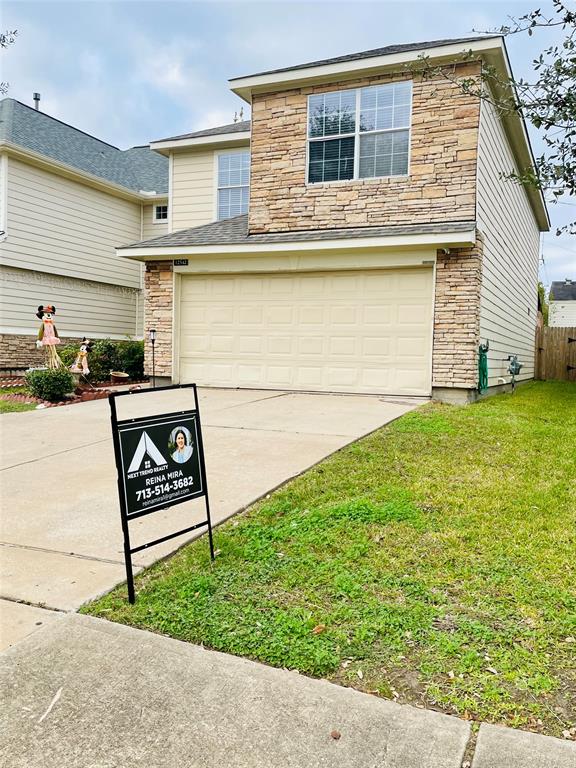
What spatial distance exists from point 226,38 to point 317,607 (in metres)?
10.4

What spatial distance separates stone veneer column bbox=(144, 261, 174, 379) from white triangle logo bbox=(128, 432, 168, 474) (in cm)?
903

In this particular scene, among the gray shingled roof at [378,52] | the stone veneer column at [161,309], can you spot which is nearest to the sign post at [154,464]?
the stone veneer column at [161,309]

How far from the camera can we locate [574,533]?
3.78 metres

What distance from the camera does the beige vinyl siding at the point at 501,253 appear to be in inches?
415

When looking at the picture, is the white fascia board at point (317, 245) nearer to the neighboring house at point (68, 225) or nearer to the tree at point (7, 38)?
the neighboring house at point (68, 225)

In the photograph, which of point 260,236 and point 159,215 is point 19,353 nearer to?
point 159,215

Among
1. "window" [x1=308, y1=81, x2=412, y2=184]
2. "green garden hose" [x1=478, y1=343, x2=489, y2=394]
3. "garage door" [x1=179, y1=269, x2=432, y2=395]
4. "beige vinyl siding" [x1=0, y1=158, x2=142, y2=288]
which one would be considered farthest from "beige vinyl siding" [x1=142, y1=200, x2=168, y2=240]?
"green garden hose" [x1=478, y1=343, x2=489, y2=394]

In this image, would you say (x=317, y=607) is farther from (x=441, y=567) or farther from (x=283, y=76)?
(x=283, y=76)

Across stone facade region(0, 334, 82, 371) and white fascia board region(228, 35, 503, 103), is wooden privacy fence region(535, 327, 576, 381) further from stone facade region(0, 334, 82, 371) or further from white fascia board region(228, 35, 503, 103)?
stone facade region(0, 334, 82, 371)

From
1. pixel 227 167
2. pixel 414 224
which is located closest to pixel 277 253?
pixel 414 224

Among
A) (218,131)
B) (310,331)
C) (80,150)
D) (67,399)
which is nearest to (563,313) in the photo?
(218,131)

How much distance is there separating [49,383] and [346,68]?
789cm

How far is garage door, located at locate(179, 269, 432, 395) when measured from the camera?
1038 cm

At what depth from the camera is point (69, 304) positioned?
16750 mm
